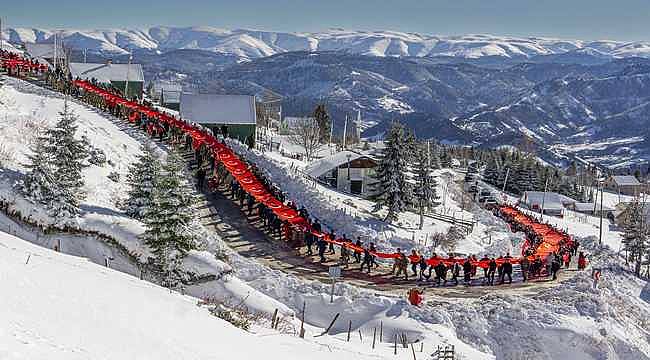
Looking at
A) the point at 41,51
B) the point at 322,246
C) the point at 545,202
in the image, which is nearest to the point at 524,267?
the point at 322,246

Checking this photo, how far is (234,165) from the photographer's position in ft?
119

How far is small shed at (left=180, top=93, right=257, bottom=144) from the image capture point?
2486 inches

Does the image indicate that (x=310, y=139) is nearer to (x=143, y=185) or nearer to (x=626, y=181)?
(x=143, y=185)

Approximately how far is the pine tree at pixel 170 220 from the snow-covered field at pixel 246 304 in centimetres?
141

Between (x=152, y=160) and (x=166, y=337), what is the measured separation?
1274 cm

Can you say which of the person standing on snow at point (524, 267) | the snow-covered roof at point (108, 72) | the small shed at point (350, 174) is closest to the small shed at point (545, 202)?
the small shed at point (350, 174)

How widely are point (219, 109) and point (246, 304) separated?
46.8 meters

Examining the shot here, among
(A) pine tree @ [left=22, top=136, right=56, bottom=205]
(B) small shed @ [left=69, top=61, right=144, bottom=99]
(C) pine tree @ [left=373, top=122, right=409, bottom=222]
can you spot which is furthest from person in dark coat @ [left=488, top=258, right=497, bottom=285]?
(B) small shed @ [left=69, top=61, right=144, bottom=99]

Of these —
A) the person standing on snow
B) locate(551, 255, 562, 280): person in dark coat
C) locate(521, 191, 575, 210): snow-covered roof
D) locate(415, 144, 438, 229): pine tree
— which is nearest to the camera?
the person standing on snow

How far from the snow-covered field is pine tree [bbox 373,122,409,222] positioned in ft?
4.80

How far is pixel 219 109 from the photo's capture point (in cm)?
6512

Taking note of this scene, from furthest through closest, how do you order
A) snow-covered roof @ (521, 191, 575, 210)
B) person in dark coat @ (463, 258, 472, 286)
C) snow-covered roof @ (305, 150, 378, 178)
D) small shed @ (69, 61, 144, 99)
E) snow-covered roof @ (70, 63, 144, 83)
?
snow-covered roof @ (521, 191, 575, 210)
snow-covered roof @ (70, 63, 144, 83)
small shed @ (69, 61, 144, 99)
snow-covered roof @ (305, 150, 378, 178)
person in dark coat @ (463, 258, 472, 286)

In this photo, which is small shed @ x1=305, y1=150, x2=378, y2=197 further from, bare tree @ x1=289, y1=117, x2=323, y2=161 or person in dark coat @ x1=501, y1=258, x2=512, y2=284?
person in dark coat @ x1=501, y1=258, x2=512, y2=284

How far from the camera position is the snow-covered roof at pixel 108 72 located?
79.4 m
